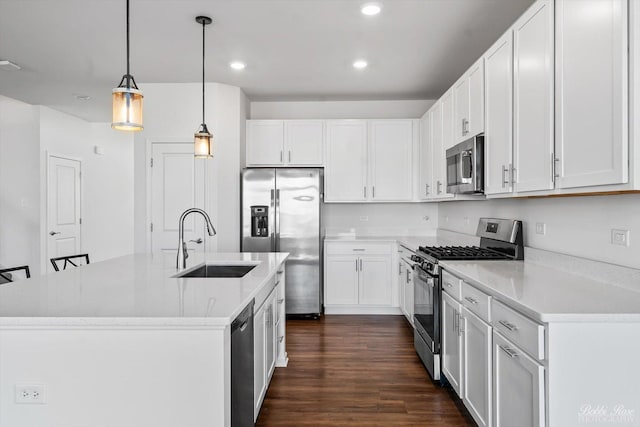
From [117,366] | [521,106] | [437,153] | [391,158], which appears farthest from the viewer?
[391,158]

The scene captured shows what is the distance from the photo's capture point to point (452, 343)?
2707mm

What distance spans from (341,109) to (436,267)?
3.12m

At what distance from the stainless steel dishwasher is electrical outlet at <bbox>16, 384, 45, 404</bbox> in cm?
73

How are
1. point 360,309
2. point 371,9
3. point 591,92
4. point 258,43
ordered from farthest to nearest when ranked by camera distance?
point 360,309
point 258,43
point 371,9
point 591,92

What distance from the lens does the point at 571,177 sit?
1896 millimetres

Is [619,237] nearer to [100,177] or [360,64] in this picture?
[360,64]

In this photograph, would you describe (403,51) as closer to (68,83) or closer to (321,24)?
(321,24)

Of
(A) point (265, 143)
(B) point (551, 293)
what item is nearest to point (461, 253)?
(B) point (551, 293)

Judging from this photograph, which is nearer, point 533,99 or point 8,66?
point 533,99

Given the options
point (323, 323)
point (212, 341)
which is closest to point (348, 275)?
point (323, 323)

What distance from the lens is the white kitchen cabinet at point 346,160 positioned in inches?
201

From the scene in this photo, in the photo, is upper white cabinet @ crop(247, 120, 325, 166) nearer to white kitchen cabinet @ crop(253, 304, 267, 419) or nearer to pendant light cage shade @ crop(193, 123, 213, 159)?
pendant light cage shade @ crop(193, 123, 213, 159)

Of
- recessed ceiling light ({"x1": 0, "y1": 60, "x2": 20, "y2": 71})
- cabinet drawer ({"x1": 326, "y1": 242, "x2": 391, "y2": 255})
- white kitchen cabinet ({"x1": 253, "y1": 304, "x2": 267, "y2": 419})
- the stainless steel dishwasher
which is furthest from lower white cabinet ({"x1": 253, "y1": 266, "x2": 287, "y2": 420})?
recessed ceiling light ({"x1": 0, "y1": 60, "x2": 20, "y2": 71})

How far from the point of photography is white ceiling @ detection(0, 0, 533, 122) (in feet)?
9.66
